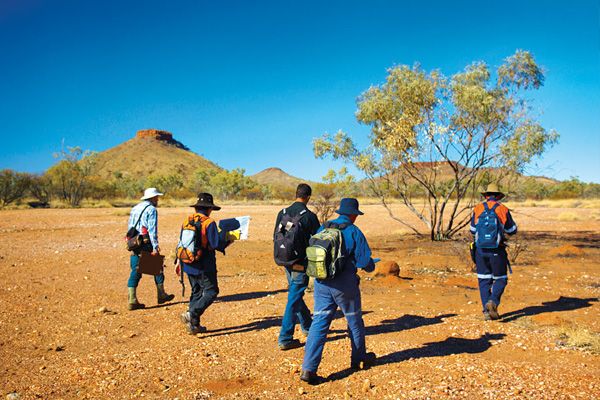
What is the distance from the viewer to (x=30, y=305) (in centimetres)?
707

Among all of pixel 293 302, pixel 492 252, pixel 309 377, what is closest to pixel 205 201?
pixel 293 302

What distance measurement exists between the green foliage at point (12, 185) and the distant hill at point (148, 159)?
236 feet

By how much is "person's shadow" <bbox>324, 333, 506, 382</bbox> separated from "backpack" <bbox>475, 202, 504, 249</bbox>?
126 cm

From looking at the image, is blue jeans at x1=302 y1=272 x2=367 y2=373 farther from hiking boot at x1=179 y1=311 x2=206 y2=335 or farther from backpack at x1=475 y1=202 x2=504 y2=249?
backpack at x1=475 y1=202 x2=504 y2=249

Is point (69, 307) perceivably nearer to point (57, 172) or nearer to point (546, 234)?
point (546, 234)

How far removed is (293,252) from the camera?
4.87 m

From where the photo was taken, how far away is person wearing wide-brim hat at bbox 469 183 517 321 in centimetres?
598

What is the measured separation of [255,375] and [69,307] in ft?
14.5

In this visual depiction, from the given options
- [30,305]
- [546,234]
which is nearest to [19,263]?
[30,305]

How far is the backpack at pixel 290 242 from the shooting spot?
4871 mm

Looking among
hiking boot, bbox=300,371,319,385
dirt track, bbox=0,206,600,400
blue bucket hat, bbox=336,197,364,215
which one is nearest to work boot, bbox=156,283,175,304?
dirt track, bbox=0,206,600,400

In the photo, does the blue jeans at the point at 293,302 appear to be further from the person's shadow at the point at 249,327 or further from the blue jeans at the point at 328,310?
the person's shadow at the point at 249,327

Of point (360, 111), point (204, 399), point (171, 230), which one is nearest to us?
point (204, 399)

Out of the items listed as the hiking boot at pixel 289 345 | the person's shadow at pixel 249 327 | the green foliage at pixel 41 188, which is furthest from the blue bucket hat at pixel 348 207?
the green foliage at pixel 41 188
